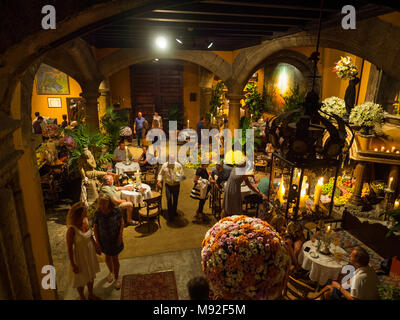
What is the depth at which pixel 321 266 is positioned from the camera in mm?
4090

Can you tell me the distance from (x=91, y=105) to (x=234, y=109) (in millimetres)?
4292

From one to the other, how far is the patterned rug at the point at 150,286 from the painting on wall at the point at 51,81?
31.5 ft

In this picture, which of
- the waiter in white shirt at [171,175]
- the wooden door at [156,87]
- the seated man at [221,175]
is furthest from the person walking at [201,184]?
the wooden door at [156,87]

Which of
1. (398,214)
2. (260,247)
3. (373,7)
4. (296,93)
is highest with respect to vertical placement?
(373,7)

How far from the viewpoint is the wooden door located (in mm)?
14031

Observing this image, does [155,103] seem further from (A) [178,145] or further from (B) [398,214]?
(B) [398,214]

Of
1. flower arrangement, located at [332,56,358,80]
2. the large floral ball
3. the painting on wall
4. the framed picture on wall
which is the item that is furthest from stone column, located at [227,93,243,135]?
the large floral ball

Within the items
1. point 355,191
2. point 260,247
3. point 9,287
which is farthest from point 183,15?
point 355,191

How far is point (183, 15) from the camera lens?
432 cm

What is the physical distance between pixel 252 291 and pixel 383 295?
2264mm

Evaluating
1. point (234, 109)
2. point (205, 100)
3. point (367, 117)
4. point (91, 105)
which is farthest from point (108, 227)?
point (205, 100)

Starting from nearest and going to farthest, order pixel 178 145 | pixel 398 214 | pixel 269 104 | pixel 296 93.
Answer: pixel 398 214 → pixel 296 93 → pixel 178 145 → pixel 269 104

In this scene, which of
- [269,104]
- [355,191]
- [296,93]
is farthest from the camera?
[269,104]

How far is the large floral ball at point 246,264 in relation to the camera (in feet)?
6.32
